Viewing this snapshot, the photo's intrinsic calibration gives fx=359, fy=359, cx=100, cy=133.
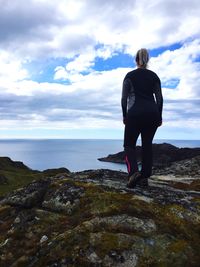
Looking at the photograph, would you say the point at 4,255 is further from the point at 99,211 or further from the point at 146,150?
the point at 146,150

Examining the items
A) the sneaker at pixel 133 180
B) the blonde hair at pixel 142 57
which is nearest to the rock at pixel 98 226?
the sneaker at pixel 133 180


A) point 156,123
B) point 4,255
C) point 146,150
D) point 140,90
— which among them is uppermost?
point 140,90

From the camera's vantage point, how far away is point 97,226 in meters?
8.75

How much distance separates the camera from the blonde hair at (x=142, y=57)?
39.8 ft

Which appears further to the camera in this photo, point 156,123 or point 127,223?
point 156,123

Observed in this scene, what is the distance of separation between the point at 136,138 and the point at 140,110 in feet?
3.41

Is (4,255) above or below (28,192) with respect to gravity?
below

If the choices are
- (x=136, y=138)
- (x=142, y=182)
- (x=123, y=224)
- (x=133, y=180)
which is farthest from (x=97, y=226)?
(x=136, y=138)

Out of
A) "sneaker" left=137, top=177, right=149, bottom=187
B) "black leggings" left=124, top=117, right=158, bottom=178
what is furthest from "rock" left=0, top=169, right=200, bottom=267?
"black leggings" left=124, top=117, right=158, bottom=178

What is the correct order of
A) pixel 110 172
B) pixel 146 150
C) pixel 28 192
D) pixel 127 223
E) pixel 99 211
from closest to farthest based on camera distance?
pixel 127 223, pixel 99 211, pixel 28 192, pixel 146 150, pixel 110 172

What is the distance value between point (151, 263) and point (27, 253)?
2.82 metres

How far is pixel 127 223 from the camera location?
29.4ft

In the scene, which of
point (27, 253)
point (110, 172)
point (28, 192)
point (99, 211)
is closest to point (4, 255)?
point (27, 253)

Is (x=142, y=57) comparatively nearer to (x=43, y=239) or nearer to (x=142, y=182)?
(x=142, y=182)
